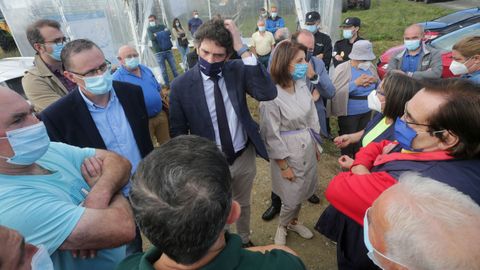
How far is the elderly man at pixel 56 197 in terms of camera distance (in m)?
1.10

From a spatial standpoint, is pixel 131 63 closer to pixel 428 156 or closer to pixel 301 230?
pixel 301 230

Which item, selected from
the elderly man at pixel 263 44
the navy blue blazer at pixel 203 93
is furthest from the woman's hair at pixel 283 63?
the elderly man at pixel 263 44

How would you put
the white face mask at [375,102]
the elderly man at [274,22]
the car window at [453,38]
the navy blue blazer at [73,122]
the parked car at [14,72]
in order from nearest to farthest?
the navy blue blazer at [73,122] < the white face mask at [375,102] < the parked car at [14,72] < the car window at [453,38] < the elderly man at [274,22]

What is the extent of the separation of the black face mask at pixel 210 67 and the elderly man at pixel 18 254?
5.32 ft

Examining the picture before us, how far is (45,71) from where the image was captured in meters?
2.75

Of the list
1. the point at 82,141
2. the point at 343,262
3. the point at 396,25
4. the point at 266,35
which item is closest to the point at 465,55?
the point at 343,262

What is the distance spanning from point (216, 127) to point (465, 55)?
2992 mm

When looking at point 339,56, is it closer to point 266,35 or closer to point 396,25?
point 266,35

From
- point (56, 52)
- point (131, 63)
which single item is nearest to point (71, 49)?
point (56, 52)

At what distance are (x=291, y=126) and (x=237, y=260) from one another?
1.82 metres

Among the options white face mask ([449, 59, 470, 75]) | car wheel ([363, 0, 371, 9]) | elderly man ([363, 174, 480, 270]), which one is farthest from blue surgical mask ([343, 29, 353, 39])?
car wheel ([363, 0, 371, 9])

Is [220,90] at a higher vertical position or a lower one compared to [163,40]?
higher

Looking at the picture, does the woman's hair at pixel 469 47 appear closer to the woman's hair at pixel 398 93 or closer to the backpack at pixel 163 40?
the woman's hair at pixel 398 93

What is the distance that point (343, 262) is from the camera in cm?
177
